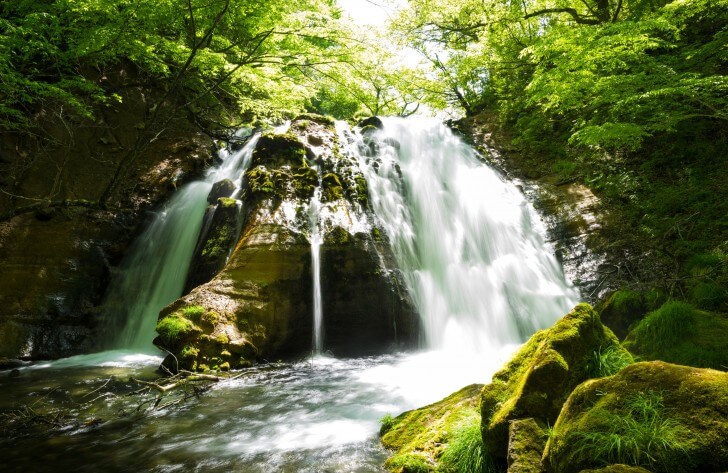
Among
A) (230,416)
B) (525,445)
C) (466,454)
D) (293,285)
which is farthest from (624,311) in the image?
(230,416)

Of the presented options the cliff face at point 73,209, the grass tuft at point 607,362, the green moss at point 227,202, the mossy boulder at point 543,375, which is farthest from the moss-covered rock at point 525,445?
the green moss at point 227,202

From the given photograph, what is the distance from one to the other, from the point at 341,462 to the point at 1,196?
12.0 metres

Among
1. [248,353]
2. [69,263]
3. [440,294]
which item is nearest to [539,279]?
[440,294]

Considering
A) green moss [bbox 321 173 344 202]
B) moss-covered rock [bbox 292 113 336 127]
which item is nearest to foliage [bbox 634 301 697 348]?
green moss [bbox 321 173 344 202]

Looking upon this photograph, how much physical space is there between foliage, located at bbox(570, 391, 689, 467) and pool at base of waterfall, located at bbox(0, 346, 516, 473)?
213 cm

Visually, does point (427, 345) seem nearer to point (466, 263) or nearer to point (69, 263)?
point (466, 263)

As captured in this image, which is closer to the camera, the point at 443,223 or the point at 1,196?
the point at 1,196

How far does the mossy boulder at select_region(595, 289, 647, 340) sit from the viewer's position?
6.49m

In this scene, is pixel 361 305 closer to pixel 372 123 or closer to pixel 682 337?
pixel 682 337

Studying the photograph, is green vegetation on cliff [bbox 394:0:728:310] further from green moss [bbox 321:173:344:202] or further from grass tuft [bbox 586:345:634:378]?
green moss [bbox 321:173:344:202]

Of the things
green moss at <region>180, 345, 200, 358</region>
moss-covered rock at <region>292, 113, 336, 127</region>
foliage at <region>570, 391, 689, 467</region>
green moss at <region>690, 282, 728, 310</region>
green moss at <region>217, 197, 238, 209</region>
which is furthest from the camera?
moss-covered rock at <region>292, 113, 336, 127</region>

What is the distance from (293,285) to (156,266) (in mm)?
4873

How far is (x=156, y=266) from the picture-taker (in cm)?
1052

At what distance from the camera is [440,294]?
930cm
